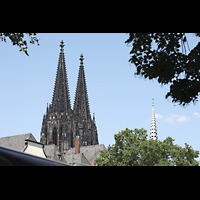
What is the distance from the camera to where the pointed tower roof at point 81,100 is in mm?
103312

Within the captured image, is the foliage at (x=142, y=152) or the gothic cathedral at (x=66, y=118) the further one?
the gothic cathedral at (x=66, y=118)

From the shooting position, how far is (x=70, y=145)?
314 ft

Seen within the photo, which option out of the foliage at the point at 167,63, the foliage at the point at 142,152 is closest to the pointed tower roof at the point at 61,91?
the foliage at the point at 142,152

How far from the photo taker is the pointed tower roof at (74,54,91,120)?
103 m

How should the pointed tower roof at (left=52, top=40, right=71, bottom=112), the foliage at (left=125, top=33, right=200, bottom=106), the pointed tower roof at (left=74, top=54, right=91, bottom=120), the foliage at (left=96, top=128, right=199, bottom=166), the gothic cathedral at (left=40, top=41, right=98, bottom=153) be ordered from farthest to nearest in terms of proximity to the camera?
1. the pointed tower roof at (left=52, top=40, right=71, bottom=112)
2. the pointed tower roof at (left=74, top=54, right=91, bottom=120)
3. the gothic cathedral at (left=40, top=41, right=98, bottom=153)
4. the foliage at (left=96, top=128, right=199, bottom=166)
5. the foliage at (left=125, top=33, right=200, bottom=106)

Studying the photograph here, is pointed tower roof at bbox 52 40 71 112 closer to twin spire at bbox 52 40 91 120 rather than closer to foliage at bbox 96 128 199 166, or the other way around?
twin spire at bbox 52 40 91 120

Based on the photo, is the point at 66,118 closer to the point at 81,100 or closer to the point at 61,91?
the point at 81,100

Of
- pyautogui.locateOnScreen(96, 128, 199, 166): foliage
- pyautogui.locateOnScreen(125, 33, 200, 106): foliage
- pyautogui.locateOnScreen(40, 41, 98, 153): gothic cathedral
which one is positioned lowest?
pyautogui.locateOnScreen(125, 33, 200, 106): foliage

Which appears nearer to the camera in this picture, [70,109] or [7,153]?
[7,153]

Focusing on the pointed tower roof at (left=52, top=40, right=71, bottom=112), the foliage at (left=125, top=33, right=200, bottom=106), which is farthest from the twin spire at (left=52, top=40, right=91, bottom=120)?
the foliage at (left=125, top=33, right=200, bottom=106)

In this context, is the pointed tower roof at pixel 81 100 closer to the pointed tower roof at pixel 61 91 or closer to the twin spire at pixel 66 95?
the twin spire at pixel 66 95
